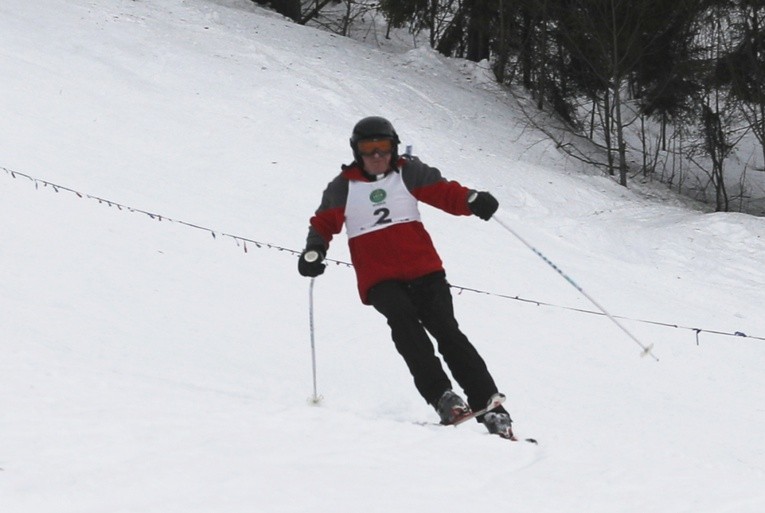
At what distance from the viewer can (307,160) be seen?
13.0m

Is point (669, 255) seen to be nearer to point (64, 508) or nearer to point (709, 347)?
point (709, 347)

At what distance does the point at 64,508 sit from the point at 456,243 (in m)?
8.41

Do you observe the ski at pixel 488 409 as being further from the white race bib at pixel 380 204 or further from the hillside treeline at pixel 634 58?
the hillside treeline at pixel 634 58

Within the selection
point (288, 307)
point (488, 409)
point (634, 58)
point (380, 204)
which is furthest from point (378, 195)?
point (634, 58)

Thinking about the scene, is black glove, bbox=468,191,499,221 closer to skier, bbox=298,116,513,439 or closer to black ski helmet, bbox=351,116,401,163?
skier, bbox=298,116,513,439

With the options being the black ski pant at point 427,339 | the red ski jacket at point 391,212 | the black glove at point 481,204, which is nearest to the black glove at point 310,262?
the red ski jacket at point 391,212

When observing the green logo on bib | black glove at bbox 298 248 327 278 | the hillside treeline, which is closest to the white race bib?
the green logo on bib

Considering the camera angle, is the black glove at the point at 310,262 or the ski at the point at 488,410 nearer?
the ski at the point at 488,410

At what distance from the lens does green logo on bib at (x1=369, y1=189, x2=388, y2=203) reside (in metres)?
4.95

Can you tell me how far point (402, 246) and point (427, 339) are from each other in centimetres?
50

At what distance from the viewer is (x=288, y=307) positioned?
754 cm

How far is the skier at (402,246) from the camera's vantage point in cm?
483

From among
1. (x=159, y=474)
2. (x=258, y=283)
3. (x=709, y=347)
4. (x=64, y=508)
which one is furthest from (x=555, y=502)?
(x=709, y=347)

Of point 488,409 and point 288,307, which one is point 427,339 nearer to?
point 488,409
